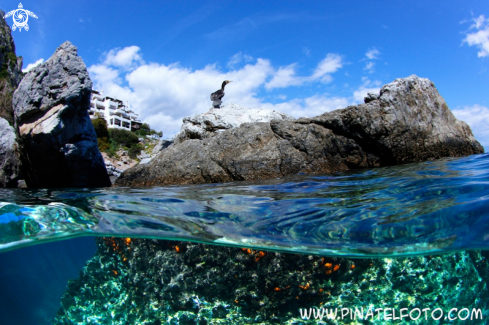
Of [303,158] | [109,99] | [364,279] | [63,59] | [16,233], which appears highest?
[109,99]

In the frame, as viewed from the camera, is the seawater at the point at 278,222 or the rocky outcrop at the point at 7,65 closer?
the seawater at the point at 278,222

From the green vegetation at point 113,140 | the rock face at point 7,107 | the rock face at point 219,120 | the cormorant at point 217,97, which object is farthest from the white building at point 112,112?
the rock face at point 219,120

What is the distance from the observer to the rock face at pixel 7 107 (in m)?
8.34

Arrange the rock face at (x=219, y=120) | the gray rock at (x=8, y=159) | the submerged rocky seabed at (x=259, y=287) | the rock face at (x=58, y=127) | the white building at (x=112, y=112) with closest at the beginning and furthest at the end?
1. the submerged rocky seabed at (x=259, y=287)
2. the rock face at (x=58, y=127)
3. the gray rock at (x=8, y=159)
4. the rock face at (x=219, y=120)
5. the white building at (x=112, y=112)

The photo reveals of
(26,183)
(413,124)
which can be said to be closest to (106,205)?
(26,183)

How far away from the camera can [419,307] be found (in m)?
3.25

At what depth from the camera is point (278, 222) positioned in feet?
12.2

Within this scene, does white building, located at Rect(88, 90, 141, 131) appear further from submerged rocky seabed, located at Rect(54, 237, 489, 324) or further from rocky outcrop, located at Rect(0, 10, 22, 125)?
submerged rocky seabed, located at Rect(54, 237, 489, 324)

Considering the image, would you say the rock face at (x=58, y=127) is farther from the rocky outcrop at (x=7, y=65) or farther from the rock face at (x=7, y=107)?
the rocky outcrop at (x=7, y=65)

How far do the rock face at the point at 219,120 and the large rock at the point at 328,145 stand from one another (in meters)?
3.09

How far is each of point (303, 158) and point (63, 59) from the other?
699 cm

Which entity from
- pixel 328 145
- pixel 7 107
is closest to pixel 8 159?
pixel 328 145

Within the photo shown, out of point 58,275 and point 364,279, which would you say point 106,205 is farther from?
point 364,279

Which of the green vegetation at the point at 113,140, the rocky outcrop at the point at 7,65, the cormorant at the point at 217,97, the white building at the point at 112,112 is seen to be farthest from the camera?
the white building at the point at 112,112
